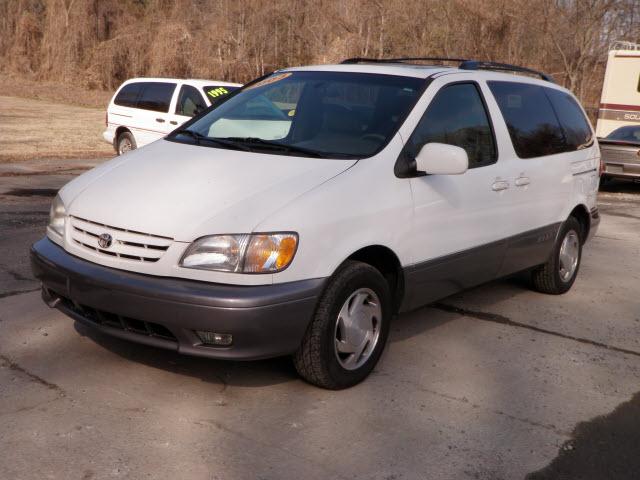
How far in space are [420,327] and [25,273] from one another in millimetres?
3193

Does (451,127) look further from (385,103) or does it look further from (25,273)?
(25,273)

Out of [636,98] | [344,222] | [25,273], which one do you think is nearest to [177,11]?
[636,98]

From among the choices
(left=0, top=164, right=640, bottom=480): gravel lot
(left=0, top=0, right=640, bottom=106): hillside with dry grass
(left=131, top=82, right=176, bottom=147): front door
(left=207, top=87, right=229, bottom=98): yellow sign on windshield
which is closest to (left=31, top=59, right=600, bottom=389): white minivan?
(left=0, top=164, right=640, bottom=480): gravel lot

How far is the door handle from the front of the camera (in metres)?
5.19

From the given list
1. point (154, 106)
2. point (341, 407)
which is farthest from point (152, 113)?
point (341, 407)

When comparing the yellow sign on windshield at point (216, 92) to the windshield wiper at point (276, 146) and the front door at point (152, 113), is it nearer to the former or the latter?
the front door at point (152, 113)

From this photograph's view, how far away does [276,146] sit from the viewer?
4.52 m

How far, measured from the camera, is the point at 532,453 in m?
3.62

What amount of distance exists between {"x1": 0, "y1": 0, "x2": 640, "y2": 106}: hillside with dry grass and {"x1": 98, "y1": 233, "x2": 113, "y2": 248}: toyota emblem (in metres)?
24.5

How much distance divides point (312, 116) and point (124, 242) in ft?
5.21

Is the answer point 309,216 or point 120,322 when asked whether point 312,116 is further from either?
point 120,322

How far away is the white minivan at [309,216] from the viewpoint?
370 centimetres

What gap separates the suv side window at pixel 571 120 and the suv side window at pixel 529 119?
102 mm

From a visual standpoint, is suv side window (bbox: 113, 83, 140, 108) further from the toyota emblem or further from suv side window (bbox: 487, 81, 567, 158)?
the toyota emblem
